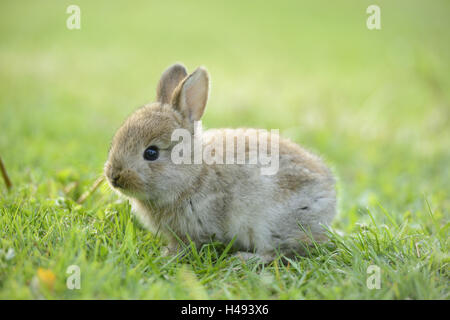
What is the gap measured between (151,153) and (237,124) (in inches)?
180

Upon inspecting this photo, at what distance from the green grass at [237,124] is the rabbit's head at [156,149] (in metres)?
0.40

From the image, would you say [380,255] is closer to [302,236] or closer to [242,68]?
[302,236]

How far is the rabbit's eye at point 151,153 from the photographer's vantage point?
4.08m

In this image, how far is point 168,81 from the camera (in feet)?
15.5

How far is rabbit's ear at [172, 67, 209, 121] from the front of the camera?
13.9 ft
